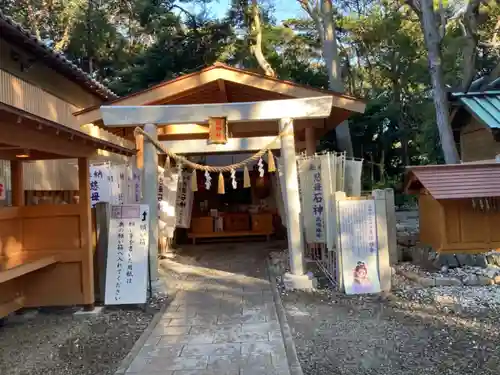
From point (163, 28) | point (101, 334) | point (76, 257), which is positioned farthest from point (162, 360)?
point (163, 28)

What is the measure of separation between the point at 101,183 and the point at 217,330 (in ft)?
15.3

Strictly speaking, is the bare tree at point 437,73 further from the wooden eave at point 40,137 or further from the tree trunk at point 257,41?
the tree trunk at point 257,41

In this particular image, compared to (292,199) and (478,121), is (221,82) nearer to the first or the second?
(292,199)

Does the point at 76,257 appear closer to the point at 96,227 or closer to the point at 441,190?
the point at 96,227

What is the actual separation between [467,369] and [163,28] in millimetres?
18440

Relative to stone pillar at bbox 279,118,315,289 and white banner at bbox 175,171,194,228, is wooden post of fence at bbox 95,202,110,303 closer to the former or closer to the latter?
stone pillar at bbox 279,118,315,289

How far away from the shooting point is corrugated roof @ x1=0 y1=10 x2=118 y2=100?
8211 millimetres

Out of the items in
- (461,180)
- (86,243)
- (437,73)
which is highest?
(437,73)

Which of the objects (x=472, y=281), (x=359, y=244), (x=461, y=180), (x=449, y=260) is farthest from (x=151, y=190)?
(x=449, y=260)

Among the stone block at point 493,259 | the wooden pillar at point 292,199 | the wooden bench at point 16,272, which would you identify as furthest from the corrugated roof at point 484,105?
the wooden bench at point 16,272

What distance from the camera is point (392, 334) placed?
5609 millimetres

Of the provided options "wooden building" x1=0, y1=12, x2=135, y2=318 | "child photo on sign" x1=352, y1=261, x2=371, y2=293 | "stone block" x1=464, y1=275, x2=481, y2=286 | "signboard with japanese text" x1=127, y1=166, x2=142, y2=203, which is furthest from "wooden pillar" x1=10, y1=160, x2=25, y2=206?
A: "stone block" x1=464, y1=275, x2=481, y2=286

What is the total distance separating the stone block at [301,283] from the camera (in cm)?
796

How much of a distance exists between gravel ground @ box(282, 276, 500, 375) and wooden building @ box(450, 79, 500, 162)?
493 centimetres
